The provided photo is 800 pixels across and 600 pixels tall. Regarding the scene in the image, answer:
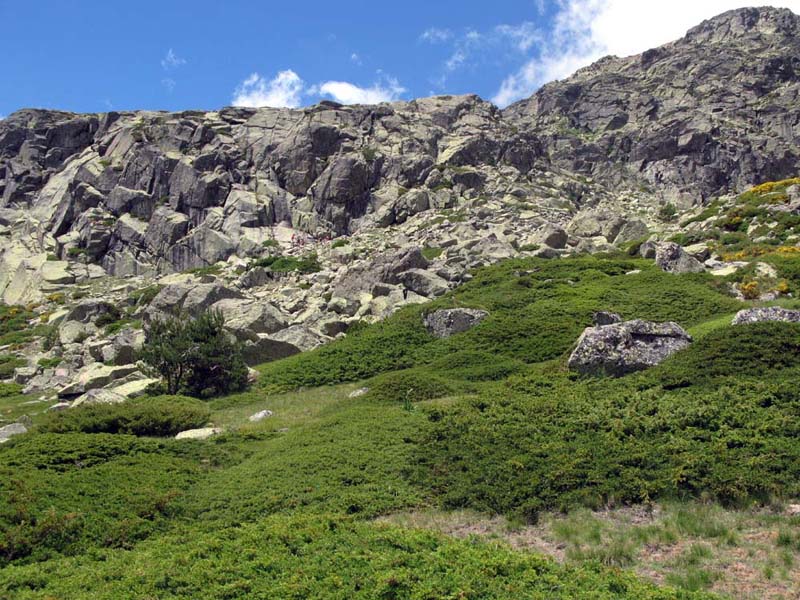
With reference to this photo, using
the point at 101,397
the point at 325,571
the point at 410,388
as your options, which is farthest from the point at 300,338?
the point at 325,571

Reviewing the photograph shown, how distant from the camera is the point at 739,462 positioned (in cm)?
1295

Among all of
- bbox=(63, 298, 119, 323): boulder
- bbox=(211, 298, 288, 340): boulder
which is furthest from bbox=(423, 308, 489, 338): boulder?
bbox=(63, 298, 119, 323): boulder

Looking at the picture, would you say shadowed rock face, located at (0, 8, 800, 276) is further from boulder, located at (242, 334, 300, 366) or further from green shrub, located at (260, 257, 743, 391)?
boulder, located at (242, 334, 300, 366)

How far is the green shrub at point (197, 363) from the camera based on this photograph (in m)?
29.5

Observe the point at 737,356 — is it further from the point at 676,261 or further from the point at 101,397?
the point at 101,397

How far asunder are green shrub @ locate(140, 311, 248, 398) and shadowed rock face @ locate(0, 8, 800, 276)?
38197 mm

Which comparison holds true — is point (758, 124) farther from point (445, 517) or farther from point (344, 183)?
point (445, 517)

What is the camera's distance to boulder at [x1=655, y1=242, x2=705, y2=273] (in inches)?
1432

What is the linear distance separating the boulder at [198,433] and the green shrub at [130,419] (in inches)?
35.5

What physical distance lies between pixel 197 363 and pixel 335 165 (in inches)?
2245

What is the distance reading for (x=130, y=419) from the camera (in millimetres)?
21766

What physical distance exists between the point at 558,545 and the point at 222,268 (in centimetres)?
6231

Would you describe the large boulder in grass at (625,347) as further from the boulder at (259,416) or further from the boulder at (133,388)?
the boulder at (133,388)

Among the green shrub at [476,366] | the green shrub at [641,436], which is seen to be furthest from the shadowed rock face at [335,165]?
the green shrub at [641,436]
